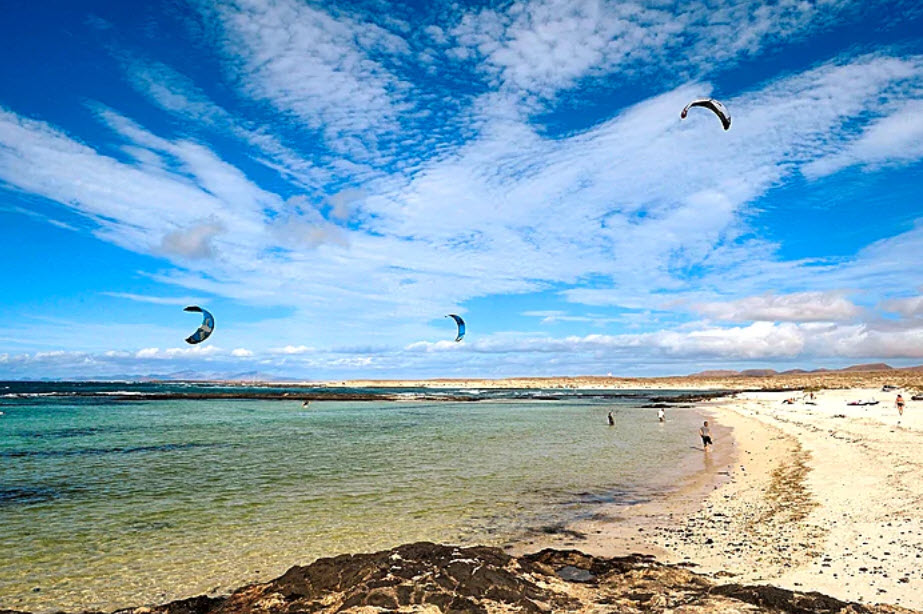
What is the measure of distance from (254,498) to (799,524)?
1356 cm

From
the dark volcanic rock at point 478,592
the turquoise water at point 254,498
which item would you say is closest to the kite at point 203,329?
the turquoise water at point 254,498

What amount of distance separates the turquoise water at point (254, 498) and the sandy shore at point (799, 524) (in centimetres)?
170

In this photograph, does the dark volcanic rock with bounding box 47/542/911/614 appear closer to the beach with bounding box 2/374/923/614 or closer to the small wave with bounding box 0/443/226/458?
the beach with bounding box 2/374/923/614

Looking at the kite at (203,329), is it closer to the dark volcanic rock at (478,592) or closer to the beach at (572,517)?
the beach at (572,517)

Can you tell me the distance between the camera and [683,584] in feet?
25.8

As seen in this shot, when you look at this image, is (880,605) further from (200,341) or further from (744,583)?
(200,341)

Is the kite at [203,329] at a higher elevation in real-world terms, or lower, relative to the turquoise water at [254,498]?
higher

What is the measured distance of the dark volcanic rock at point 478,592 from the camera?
6746mm

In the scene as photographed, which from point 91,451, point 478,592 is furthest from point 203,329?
point 478,592

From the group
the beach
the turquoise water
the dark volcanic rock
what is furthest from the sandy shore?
the turquoise water

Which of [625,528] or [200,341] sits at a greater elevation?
[200,341]

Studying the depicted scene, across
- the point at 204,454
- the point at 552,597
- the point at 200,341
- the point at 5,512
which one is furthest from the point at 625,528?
the point at 204,454

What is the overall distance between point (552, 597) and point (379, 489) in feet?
35.8

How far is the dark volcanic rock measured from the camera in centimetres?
675
